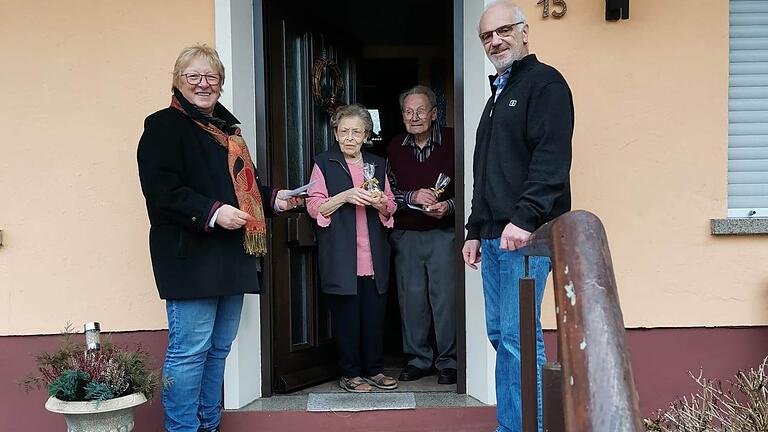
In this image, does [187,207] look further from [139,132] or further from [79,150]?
[79,150]

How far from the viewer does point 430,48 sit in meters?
5.74

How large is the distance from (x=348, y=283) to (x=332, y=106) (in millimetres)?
1201

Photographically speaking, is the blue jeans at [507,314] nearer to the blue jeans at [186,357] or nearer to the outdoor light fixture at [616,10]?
the blue jeans at [186,357]

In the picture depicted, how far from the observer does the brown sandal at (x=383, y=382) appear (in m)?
3.41

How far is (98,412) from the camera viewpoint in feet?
7.88

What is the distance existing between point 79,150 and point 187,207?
3.51 feet

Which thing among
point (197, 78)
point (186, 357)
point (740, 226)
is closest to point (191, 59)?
point (197, 78)

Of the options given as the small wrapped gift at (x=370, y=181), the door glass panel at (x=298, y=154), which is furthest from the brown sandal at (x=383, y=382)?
the small wrapped gift at (x=370, y=181)

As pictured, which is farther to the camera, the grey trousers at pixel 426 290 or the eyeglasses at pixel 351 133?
the grey trousers at pixel 426 290

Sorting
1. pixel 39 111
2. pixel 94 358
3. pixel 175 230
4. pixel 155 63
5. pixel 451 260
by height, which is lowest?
pixel 94 358

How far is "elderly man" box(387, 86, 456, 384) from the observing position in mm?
3605

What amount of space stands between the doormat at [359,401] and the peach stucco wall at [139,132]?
87 cm

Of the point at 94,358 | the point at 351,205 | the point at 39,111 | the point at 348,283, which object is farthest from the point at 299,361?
the point at 39,111

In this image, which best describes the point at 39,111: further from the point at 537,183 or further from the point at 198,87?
the point at 537,183
